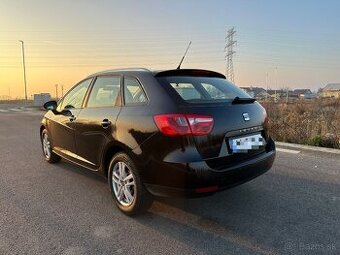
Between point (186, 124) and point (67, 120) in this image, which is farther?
point (67, 120)

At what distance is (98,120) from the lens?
173 inches

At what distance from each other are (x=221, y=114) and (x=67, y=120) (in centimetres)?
261

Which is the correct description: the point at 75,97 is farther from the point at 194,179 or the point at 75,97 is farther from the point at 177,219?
the point at 194,179

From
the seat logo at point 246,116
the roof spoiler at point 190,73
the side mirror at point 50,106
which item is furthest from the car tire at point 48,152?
the seat logo at point 246,116

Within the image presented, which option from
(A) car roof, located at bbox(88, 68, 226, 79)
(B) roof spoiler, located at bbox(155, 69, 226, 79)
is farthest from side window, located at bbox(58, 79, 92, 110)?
(B) roof spoiler, located at bbox(155, 69, 226, 79)

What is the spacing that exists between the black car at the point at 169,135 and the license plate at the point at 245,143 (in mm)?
10

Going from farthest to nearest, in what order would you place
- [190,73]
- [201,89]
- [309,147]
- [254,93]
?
1. [254,93]
2. [309,147]
3. [190,73]
4. [201,89]

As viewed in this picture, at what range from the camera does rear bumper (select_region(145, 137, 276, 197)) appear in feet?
11.1

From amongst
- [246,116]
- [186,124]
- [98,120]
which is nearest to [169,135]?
[186,124]

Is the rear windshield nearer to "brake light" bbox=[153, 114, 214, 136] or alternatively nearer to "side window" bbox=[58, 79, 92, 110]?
"brake light" bbox=[153, 114, 214, 136]

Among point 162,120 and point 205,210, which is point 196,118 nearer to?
point 162,120

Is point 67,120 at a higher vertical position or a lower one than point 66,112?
lower

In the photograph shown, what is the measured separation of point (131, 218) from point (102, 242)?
616 millimetres

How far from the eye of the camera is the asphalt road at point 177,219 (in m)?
3.27
